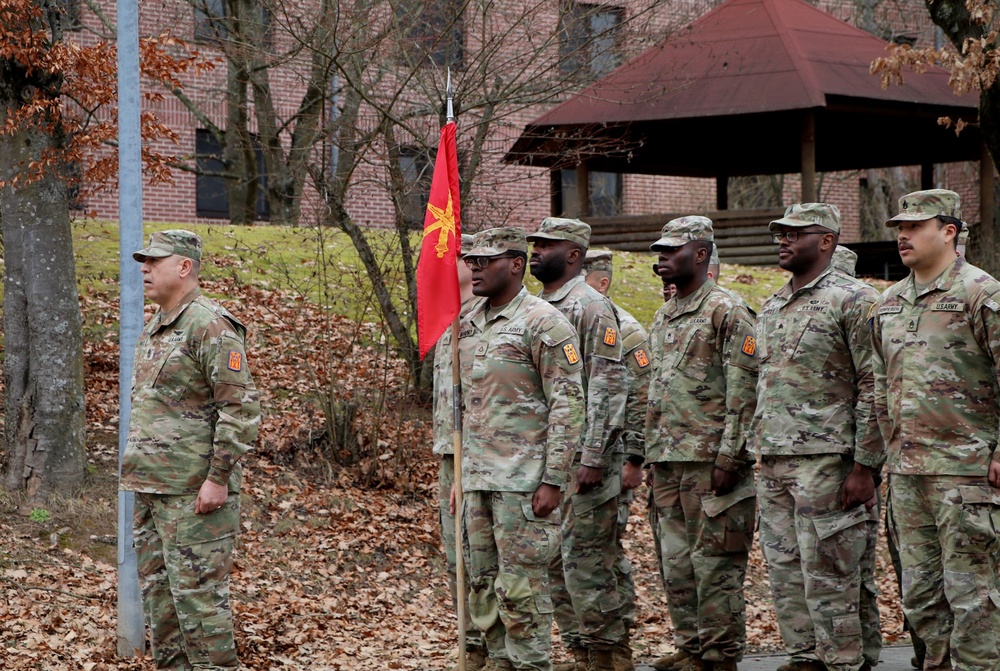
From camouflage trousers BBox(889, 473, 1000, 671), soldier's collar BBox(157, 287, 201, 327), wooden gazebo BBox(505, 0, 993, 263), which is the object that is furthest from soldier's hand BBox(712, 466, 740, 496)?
wooden gazebo BBox(505, 0, 993, 263)

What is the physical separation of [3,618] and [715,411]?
15.3 feet

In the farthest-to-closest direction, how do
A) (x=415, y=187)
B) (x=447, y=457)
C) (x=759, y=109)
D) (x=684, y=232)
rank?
(x=759, y=109) < (x=415, y=187) < (x=447, y=457) < (x=684, y=232)

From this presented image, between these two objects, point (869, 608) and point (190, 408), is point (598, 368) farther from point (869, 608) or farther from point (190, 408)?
point (190, 408)

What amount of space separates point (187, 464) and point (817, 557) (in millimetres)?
3324

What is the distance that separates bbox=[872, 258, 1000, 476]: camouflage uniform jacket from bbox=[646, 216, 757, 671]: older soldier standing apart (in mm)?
1143

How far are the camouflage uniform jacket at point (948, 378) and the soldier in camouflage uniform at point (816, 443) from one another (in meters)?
0.43

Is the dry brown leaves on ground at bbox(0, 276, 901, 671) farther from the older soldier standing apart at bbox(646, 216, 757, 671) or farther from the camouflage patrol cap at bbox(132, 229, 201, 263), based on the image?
the camouflage patrol cap at bbox(132, 229, 201, 263)

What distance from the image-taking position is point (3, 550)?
30.6 feet

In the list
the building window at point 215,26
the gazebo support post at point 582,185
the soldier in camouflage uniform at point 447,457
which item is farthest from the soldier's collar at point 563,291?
the gazebo support post at point 582,185

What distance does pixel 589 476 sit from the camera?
7527 millimetres

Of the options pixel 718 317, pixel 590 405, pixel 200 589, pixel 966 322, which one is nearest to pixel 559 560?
pixel 590 405

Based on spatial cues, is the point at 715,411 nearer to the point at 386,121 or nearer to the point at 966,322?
the point at 966,322

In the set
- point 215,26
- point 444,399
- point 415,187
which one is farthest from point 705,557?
point 215,26

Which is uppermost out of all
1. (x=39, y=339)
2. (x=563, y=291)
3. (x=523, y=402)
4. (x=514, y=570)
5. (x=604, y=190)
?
(x=604, y=190)
